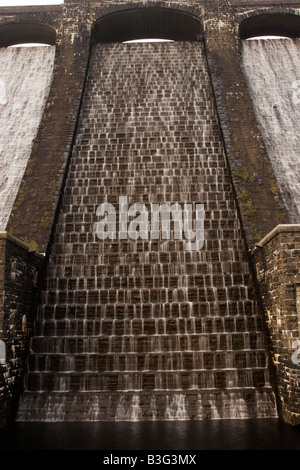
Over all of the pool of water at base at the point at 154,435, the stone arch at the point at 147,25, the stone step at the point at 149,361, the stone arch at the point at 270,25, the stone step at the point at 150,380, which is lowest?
the pool of water at base at the point at 154,435

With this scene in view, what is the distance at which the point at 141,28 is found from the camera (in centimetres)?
1819

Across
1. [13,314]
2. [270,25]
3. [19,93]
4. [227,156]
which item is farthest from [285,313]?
[270,25]

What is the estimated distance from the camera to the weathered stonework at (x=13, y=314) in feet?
24.6

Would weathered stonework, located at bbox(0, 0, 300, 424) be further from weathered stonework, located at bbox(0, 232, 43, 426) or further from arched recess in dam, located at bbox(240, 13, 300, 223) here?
arched recess in dam, located at bbox(240, 13, 300, 223)

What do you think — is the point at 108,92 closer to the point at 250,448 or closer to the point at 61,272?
the point at 61,272

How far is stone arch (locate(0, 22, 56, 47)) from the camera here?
17.7 m

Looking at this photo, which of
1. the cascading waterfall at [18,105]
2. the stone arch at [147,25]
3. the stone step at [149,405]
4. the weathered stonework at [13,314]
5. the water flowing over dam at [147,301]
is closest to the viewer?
the weathered stonework at [13,314]

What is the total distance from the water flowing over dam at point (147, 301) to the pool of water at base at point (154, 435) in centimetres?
41

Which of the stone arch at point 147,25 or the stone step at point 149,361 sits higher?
the stone arch at point 147,25

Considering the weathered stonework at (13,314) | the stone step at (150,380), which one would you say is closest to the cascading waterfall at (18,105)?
the weathered stonework at (13,314)

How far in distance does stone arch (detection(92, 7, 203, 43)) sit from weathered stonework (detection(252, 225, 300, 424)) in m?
12.6

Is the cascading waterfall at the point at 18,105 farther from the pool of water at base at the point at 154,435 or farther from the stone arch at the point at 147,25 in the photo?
the pool of water at base at the point at 154,435
